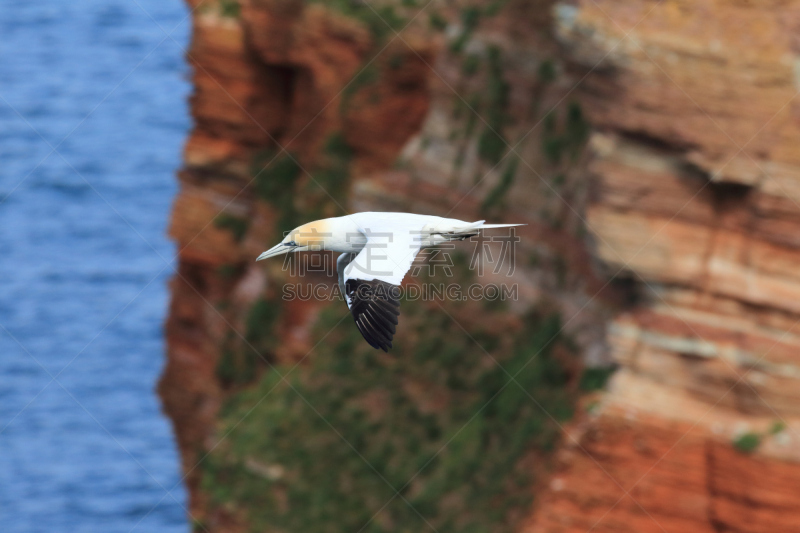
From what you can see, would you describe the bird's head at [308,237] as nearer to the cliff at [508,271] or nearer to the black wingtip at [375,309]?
the black wingtip at [375,309]

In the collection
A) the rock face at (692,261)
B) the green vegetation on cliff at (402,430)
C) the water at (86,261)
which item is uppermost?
the rock face at (692,261)

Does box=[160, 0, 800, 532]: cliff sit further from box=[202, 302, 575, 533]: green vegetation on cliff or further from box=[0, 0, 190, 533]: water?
box=[0, 0, 190, 533]: water

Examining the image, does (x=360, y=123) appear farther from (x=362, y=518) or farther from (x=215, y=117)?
(x=362, y=518)

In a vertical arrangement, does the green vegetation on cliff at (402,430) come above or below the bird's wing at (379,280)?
below

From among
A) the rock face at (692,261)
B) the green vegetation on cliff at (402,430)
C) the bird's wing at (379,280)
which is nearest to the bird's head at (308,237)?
the bird's wing at (379,280)

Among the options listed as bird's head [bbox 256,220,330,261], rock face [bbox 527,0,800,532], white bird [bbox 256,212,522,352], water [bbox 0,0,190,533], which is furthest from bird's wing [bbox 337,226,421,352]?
water [bbox 0,0,190,533]

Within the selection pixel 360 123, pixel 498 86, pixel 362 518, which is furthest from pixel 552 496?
pixel 360 123

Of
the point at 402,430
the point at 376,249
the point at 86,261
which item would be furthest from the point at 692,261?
the point at 86,261
